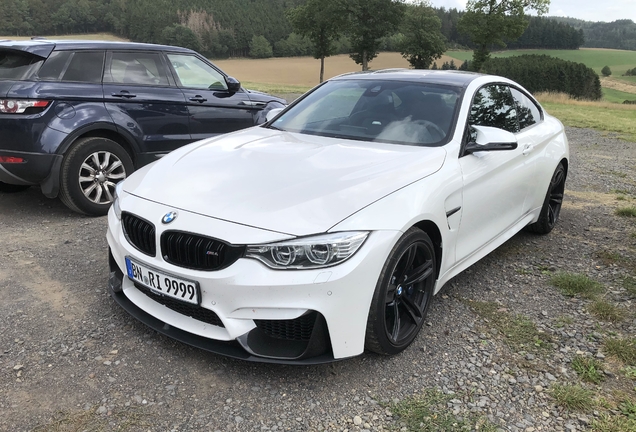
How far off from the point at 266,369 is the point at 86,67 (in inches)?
159

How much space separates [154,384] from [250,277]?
810 mm

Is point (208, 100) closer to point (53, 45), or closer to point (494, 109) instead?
point (53, 45)

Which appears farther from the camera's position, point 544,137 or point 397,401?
point 544,137

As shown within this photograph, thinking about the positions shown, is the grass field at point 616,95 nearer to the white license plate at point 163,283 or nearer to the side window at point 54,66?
the side window at point 54,66

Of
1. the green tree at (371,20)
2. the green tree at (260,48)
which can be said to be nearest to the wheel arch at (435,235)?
the green tree at (371,20)

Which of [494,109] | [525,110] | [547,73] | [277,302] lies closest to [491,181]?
[494,109]

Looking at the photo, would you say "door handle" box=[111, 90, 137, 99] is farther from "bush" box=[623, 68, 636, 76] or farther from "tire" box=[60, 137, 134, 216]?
"bush" box=[623, 68, 636, 76]

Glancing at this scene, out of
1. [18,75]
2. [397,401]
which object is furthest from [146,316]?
[18,75]

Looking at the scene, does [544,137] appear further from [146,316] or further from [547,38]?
[547,38]

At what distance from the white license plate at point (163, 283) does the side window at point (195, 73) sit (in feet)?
12.4

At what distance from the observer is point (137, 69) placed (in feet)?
18.7

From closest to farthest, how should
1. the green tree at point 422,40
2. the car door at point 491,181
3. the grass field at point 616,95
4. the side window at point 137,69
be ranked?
the car door at point 491,181 < the side window at point 137,69 < the green tree at point 422,40 < the grass field at point 616,95

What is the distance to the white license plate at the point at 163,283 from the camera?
2.52 m

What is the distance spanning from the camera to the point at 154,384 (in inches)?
102
